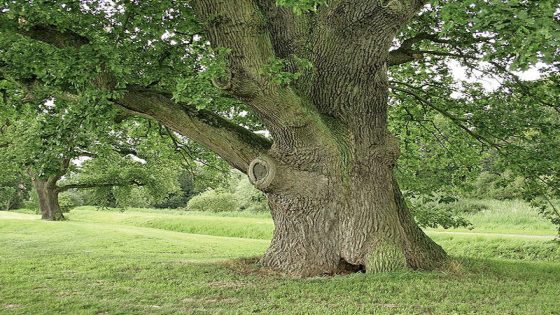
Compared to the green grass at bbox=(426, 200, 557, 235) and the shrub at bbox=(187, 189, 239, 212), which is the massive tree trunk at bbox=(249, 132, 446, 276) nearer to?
the green grass at bbox=(426, 200, 557, 235)

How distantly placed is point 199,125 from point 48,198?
22871mm

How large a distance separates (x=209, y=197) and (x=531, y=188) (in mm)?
40073

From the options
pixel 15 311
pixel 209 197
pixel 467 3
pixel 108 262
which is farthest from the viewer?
pixel 209 197

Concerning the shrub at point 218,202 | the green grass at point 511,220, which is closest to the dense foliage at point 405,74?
the green grass at point 511,220

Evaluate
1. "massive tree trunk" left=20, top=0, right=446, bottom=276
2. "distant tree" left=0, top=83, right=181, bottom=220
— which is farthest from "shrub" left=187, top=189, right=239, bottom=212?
"massive tree trunk" left=20, top=0, right=446, bottom=276

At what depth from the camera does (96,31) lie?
389 inches

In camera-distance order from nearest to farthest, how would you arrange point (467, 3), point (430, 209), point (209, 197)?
1. point (467, 3)
2. point (430, 209)
3. point (209, 197)

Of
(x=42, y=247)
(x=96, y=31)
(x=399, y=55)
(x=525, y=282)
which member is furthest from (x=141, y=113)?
(x=42, y=247)

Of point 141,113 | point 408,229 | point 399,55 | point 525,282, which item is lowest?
point 525,282

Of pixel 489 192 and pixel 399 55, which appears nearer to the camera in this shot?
pixel 399 55

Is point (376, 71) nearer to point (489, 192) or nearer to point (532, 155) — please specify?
point (532, 155)

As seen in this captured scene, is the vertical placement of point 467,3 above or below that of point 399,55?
below

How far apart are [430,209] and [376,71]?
17.2 feet

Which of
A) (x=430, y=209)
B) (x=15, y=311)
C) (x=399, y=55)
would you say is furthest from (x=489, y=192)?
(x=15, y=311)
